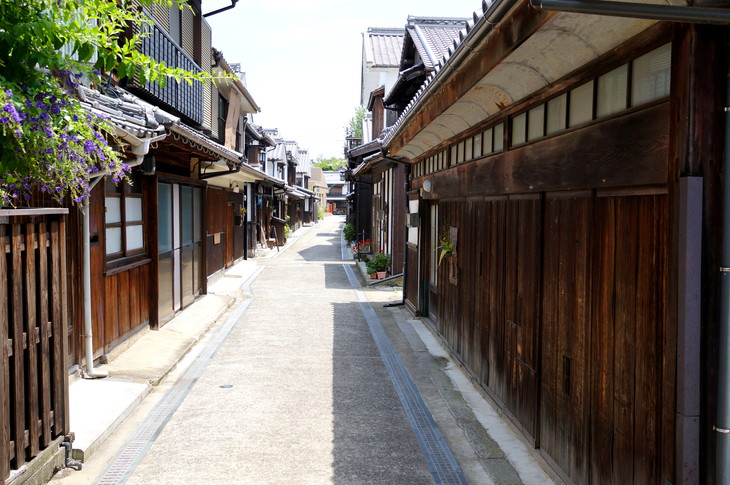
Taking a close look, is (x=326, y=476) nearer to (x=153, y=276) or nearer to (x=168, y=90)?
(x=153, y=276)

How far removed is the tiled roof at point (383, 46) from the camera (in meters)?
26.4

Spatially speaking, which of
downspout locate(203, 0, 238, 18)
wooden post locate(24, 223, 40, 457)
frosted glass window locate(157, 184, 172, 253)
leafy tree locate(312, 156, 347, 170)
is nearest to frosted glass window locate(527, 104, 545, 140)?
wooden post locate(24, 223, 40, 457)

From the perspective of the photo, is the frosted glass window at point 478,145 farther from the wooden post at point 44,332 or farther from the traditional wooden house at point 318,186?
the traditional wooden house at point 318,186

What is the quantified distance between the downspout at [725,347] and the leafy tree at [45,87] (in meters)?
3.71

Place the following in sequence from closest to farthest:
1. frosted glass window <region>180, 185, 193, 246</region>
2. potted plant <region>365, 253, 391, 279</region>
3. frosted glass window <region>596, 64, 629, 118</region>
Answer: frosted glass window <region>596, 64, 629, 118</region>, frosted glass window <region>180, 185, 193, 246</region>, potted plant <region>365, 253, 391, 279</region>

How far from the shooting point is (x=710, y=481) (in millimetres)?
3074

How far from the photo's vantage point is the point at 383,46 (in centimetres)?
2789

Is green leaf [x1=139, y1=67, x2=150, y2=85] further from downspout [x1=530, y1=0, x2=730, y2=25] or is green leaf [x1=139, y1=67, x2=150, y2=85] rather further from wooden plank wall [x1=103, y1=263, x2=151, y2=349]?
wooden plank wall [x1=103, y1=263, x2=151, y2=349]

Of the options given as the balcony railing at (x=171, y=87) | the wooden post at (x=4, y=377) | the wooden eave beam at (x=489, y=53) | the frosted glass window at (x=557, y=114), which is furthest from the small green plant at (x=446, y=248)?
the wooden post at (x=4, y=377)

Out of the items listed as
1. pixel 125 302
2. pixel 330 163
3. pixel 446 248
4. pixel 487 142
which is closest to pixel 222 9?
pixel 125 302

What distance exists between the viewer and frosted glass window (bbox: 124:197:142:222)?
378 inches

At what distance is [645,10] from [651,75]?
2.71 ft

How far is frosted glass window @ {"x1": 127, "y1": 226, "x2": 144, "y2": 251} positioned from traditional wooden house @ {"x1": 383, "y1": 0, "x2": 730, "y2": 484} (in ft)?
17.5

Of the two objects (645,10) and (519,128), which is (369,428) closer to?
(519,128)
